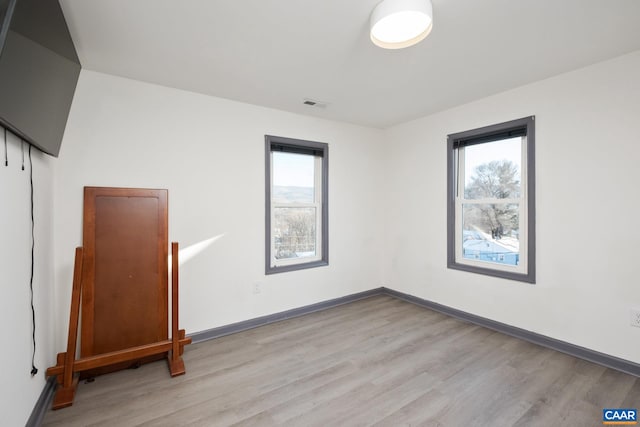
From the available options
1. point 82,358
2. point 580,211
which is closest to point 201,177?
point 82,358

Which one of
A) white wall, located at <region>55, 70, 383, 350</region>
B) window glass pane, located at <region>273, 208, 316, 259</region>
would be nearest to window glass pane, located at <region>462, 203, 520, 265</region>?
white wall, located at <region>55, 70, 383, 350</region>

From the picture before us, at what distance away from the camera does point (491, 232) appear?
11.2ft

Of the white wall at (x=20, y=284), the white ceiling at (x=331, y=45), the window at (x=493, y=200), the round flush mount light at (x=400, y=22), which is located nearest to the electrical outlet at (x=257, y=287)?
the white wall at (x=20, y=284)

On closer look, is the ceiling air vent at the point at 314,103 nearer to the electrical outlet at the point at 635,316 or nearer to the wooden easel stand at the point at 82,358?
the wooden easel stand at the point at 82,358

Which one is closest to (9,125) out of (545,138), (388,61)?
(388,61)

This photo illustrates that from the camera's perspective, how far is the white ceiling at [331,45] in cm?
183

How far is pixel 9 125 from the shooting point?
134cm

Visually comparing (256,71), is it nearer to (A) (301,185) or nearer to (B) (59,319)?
(A) (301,185)

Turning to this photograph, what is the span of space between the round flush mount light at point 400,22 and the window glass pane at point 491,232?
224 cm

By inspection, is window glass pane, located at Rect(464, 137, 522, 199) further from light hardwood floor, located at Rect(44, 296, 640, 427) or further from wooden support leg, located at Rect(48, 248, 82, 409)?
wooden support leg, located at Rect(48, 248, 82, 409)

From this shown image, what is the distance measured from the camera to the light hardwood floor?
1.92 metres

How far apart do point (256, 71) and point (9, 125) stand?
174 centimetres

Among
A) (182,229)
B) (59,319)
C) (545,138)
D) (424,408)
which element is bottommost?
(424,408)

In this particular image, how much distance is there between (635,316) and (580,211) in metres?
0.89
